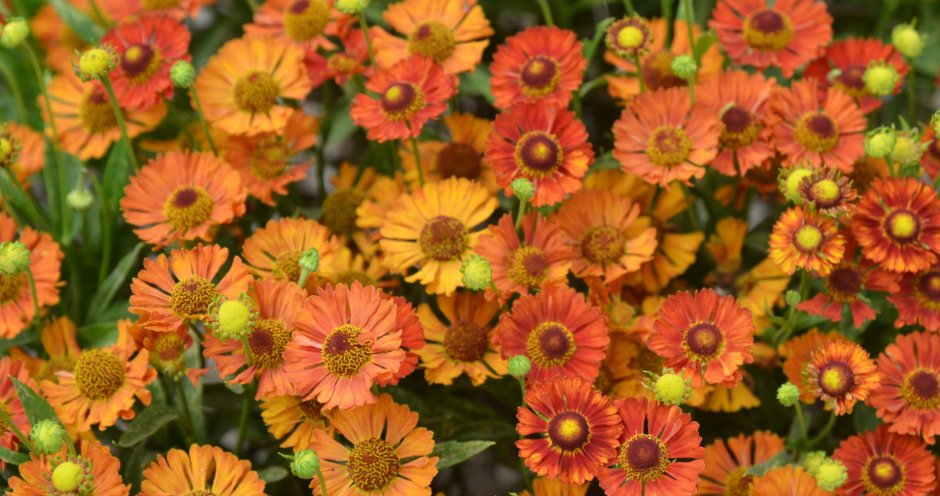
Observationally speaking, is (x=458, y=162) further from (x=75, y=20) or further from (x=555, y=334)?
(x=75, y=20)

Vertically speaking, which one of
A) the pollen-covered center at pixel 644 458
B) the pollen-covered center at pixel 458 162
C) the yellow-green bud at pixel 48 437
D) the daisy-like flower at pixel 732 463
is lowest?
the daisy-like flower at pixel 732 463

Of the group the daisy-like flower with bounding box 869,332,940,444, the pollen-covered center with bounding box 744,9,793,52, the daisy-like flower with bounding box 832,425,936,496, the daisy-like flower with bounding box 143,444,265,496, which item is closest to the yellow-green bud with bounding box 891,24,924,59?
the pollen-covered center with bounding box 744,9,793,52

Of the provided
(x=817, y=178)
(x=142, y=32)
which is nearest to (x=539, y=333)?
(x=817, y=178)

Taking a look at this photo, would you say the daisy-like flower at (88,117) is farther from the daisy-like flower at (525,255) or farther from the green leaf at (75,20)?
the daisy-like flower at (525,255)

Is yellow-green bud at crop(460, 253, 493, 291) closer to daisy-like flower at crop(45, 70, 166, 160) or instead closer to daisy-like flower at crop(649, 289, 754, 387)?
daisy-like flower at crop(649, 289, 754, 387)

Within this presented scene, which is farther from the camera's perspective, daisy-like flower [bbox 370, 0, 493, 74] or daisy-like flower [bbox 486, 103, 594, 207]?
daisy-like flower [bbox 370, 0, 493, 74]

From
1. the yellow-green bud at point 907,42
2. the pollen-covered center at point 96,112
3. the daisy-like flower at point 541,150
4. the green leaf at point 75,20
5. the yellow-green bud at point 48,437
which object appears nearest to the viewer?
the yellow-green bud at point 48,437

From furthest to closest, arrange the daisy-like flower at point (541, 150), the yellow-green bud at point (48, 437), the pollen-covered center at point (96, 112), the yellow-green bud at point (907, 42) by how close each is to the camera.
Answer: the pollen-covered center at point (96, 112) → the yellow-green bud at point (907, 42) → the daisy-like flower at point (541, 150) → the yellow-green bud at point (48, 437)

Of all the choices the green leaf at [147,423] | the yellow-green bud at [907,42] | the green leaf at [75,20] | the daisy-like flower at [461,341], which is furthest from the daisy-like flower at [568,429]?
the green leaf at [75,20]
